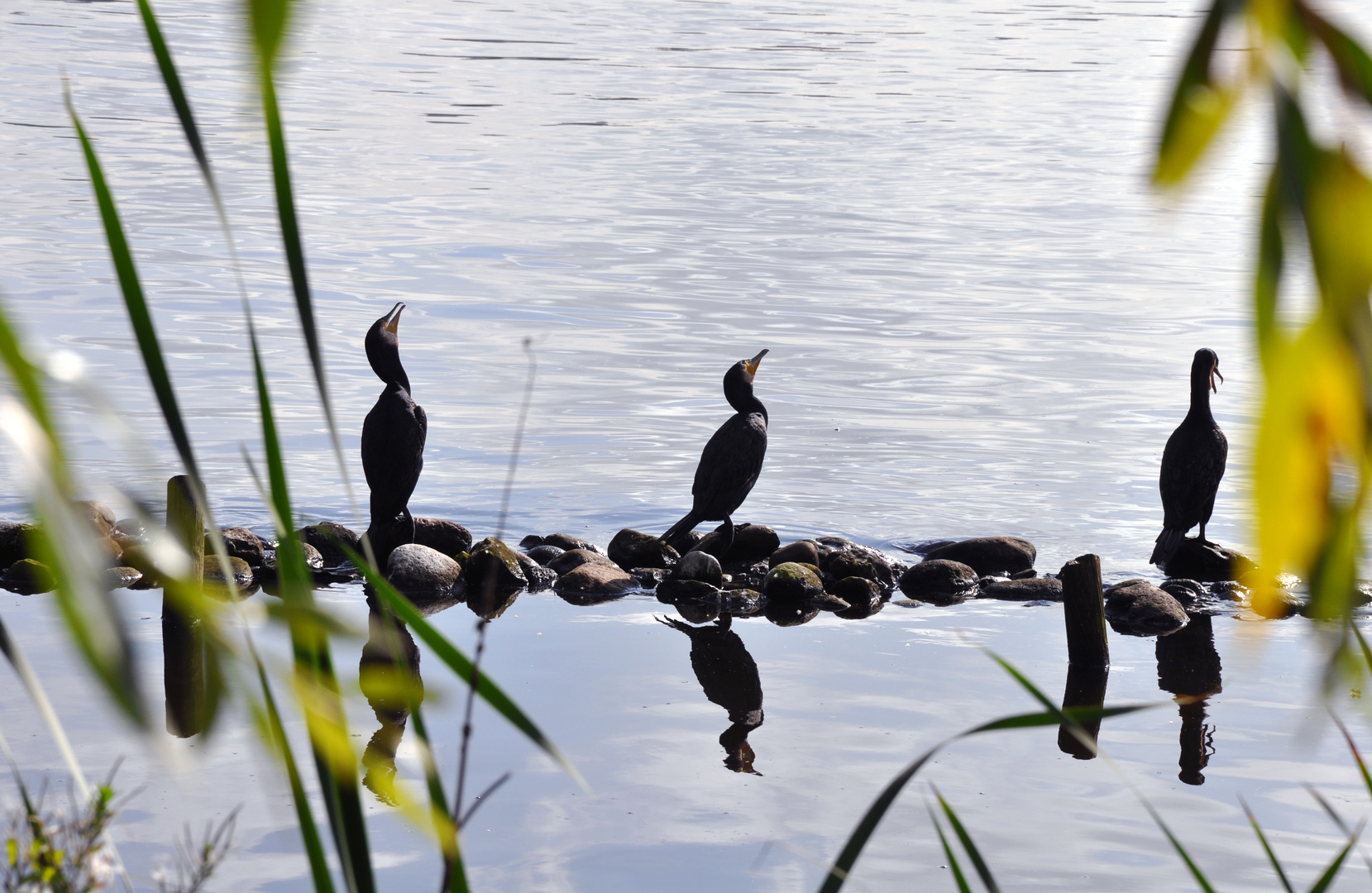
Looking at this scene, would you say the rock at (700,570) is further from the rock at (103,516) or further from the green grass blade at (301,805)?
the green grass blade at (301,805)

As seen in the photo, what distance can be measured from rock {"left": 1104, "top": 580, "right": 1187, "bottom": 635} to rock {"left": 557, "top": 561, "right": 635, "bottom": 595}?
9.05 ft

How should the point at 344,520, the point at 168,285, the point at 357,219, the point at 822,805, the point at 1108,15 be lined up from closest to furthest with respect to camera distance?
the point at 822,805, the point at 344,520, the point at 168,285, the point at 357,219, the point at 1108,15

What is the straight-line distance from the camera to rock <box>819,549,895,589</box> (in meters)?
8.27

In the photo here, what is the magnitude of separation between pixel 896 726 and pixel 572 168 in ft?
81.0

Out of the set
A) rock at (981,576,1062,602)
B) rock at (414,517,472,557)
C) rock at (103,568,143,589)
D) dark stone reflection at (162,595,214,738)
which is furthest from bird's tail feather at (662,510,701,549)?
rock at (103,568,143,589)

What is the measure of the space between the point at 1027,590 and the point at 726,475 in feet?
6.24

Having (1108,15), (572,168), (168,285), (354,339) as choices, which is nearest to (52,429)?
(354,339)

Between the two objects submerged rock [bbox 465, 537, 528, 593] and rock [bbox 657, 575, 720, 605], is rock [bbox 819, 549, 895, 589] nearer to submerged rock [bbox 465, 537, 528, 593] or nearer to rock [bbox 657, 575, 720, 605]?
rock [bbox 657, 575, 720, 605]

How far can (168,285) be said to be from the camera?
16688 millimetres

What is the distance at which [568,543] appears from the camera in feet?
28.9

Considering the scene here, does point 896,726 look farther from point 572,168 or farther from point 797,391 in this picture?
point 572,168

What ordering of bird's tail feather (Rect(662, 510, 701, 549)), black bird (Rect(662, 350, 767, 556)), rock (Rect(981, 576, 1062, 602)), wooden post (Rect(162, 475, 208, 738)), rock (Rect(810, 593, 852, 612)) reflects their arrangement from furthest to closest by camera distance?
bird's tail feather (Rect(662, 510, 701, 549))
black bird (Rect(662, 350, 767, 556))
rock (Rect(981, 576, 1062, 602))
rock (Rect(810, 593, 852, 612))
wooden post (Rect(162, 475, 208, 738))

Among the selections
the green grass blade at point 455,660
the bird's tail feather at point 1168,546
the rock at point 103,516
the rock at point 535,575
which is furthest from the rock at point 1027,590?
the green grass blade at point 455,660

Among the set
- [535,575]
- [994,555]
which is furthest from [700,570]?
[994,555]
